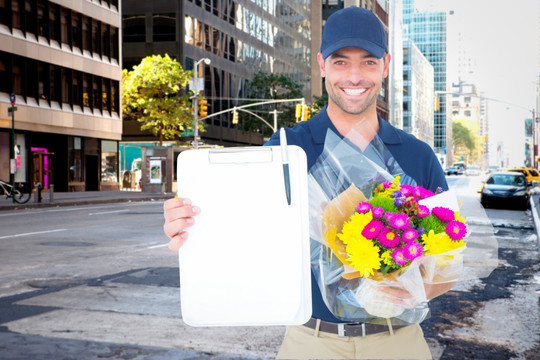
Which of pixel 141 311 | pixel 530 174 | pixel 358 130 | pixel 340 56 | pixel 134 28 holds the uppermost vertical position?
pixel 134 28

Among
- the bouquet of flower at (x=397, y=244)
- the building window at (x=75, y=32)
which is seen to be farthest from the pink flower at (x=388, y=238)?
the building window at (x=75, y=32)

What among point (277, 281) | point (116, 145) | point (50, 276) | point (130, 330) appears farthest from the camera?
point (116, 145)

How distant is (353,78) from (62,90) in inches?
1614

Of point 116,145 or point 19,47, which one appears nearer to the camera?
point 19,47

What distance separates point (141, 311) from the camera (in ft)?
24.0

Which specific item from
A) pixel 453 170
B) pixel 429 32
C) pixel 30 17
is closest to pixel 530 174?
pixel 30 17

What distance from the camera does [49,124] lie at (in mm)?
39031

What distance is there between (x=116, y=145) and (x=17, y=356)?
42664 mm

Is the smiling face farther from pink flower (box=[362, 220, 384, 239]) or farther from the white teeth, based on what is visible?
pink flower (box=[362, 220, 384, 239])

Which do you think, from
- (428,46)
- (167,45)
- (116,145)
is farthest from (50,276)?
(428,46)

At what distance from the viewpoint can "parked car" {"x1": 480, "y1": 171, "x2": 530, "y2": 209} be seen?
2819cm

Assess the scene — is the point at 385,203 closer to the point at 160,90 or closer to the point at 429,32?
the point at 160,90

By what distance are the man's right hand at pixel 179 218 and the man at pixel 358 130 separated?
60 centimetres

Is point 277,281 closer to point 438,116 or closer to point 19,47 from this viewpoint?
point 19,47
